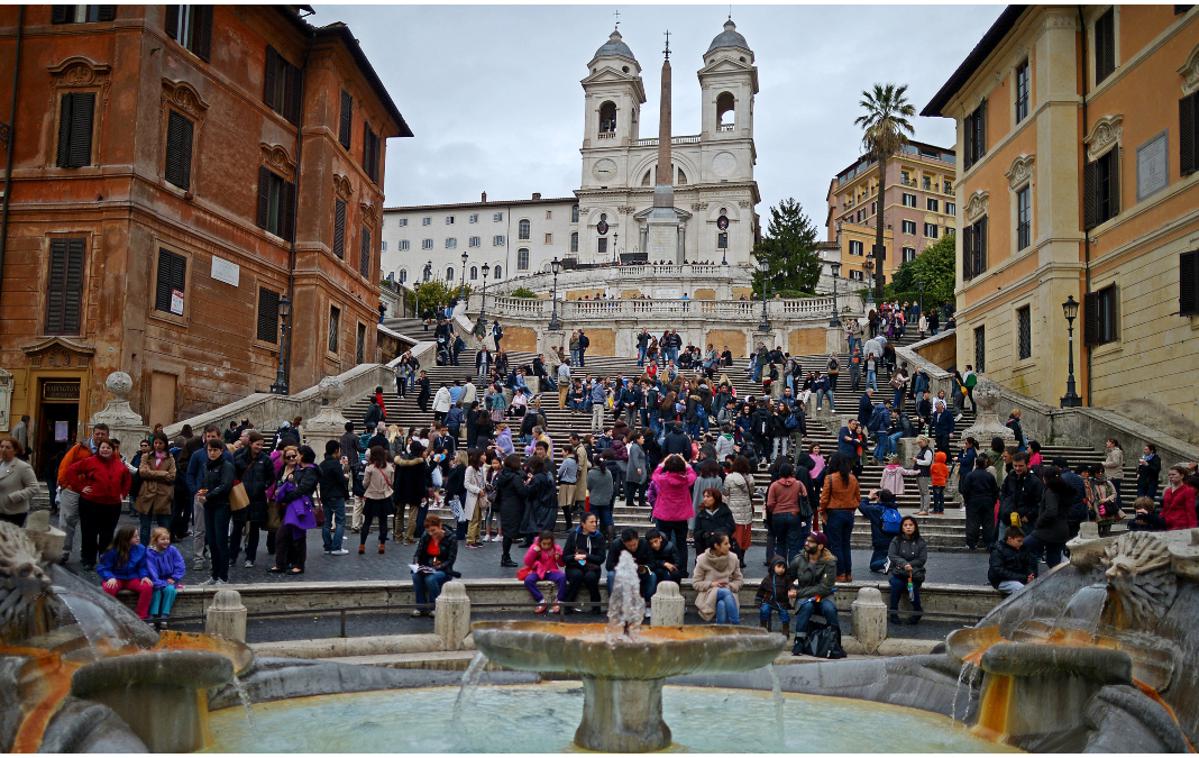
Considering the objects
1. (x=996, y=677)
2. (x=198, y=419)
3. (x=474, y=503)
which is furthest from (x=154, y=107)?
(x=996, y=677)

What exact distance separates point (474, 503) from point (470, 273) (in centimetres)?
8862

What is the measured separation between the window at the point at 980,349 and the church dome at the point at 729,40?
2932 inches

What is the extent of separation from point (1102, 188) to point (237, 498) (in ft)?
70.9

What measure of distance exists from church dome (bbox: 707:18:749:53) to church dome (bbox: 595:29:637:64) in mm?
9062

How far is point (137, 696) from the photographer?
638 centimetres

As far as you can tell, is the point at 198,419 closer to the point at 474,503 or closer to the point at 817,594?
the point at 474,503

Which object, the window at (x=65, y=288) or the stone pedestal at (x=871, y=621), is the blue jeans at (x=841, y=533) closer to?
the stone pedestal at (x=871, y=621)

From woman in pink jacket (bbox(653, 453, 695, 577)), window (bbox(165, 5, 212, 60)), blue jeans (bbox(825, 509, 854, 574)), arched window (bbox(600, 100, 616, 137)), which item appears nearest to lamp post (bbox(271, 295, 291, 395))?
window (bbox(165, 5, 212, 60))

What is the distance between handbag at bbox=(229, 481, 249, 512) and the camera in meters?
12.3

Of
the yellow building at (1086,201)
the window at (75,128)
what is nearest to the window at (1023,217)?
the yellow building at (1086,201)

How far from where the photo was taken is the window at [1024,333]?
88.9 ft

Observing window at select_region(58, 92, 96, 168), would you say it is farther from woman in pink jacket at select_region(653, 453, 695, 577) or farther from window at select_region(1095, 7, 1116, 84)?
window at select_region(1095, 7, 1116, 84)

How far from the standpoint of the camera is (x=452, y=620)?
991 cm

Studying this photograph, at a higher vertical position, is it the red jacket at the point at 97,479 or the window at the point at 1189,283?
the window at the point at 1189,283
